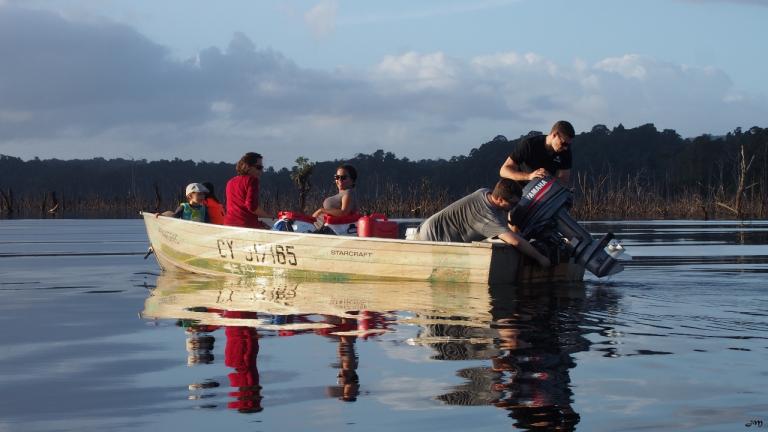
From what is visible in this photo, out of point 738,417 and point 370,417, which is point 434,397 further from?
point 738,417

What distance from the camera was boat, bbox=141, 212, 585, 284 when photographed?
36.7 feet

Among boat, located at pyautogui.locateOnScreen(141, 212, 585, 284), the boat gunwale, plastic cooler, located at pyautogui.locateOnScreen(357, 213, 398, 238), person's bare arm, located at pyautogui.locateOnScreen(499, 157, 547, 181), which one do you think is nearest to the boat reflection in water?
boat, located at pyautogui.locateOnScreen(141, 212, 585, 284)

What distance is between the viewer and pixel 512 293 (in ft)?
34.7

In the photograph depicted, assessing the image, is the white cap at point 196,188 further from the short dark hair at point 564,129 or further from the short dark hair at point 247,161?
the short dark hair at point 564,129

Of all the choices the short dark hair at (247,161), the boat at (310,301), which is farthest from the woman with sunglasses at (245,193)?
the boat at (310,301)

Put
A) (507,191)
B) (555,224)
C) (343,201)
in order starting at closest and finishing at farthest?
(507,191), (555,224), (343,201)

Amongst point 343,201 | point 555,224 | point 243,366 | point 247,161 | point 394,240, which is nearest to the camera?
point 243,366

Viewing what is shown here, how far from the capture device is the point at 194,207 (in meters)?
14.3

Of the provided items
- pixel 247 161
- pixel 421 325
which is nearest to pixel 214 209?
pixel 247 161

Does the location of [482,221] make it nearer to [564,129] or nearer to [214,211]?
[564,129]

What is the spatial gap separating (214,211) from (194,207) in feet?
0.96

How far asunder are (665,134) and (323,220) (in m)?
104

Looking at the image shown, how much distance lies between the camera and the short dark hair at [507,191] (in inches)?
421

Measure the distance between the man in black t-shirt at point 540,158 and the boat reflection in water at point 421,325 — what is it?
1.16 meters
